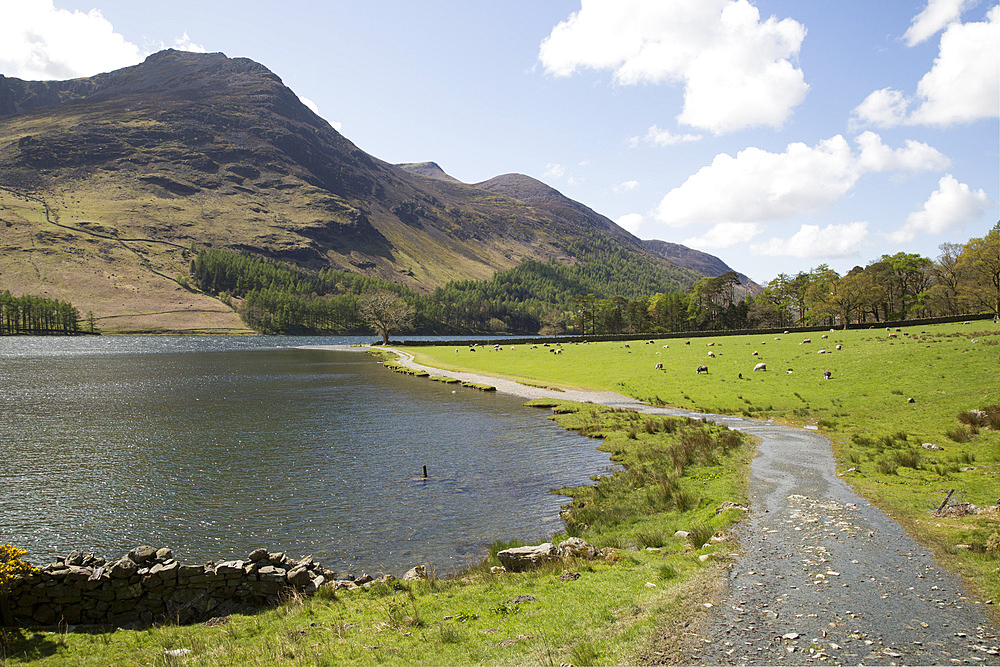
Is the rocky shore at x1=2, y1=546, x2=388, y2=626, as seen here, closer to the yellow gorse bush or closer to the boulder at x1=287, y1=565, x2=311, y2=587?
the boulder at x1=287, y1=565, x2=311, y2=587

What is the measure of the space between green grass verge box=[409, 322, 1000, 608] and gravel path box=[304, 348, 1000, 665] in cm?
89

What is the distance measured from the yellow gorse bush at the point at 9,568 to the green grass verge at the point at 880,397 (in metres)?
20.3

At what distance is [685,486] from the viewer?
21172mm

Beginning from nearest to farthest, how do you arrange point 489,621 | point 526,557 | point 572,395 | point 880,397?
point 489,621 < point 526,557 < point 880,397 < point 572,395

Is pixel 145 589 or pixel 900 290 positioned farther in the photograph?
pixel 900 290

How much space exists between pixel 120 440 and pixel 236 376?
152 feet

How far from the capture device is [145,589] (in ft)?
43.0

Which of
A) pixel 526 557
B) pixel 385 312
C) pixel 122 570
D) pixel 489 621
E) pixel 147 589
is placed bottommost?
pixel 147 589

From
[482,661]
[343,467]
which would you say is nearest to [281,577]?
[482,661]

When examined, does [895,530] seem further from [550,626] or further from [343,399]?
[343,399]

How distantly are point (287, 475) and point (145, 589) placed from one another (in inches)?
535

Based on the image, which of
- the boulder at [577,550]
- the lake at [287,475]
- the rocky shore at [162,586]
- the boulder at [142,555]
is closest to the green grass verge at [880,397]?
the boulder at [577,550]

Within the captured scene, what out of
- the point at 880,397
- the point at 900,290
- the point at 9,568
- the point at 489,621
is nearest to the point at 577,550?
the point at 489,621

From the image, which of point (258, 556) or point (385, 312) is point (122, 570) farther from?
point (385, 312)
